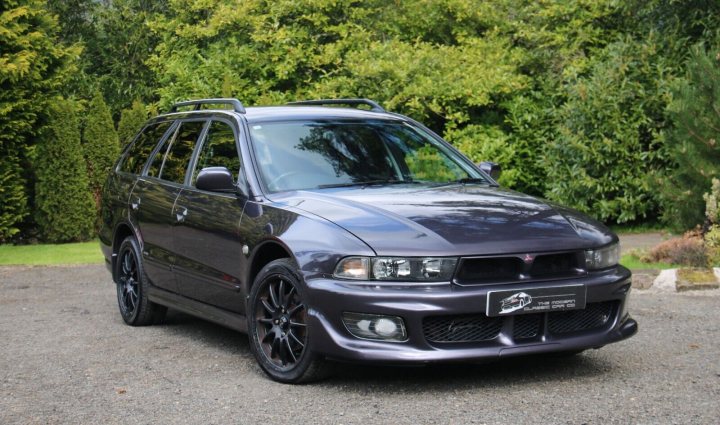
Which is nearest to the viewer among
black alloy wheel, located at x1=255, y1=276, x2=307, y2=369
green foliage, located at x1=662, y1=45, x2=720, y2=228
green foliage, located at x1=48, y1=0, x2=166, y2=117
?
black alloy wheel, located at x1=255, y1=276, x2=307, y2=369

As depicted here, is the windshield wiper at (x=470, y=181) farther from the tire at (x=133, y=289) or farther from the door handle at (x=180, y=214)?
the tire at (x=133, y=289)

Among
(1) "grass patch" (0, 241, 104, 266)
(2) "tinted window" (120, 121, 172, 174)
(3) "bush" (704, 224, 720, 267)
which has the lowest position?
(1) "grass patch" (0, 241, 104, 266)

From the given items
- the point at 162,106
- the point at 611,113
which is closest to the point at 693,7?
the point at 611,113

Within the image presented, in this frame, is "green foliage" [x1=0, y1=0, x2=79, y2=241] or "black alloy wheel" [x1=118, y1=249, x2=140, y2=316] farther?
"green foliage" [x1=0, y1=0, x2=79, y2=241]

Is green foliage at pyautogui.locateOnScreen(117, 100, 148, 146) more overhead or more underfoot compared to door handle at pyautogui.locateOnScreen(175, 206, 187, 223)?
more underfoot

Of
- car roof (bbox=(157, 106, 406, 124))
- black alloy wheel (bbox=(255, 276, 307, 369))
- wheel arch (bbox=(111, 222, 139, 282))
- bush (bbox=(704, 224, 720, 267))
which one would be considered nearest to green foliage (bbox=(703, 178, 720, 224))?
bush (bbox=(704, 224, 720, 267))

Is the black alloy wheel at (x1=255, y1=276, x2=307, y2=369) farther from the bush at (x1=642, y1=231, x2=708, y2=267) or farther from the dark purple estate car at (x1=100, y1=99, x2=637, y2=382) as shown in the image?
the bush at (x1=642, y1=231, x2=708, y2=267)

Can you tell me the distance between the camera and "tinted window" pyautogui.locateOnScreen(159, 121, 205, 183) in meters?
8.23

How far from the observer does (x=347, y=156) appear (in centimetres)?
745

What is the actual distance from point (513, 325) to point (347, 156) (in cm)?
193

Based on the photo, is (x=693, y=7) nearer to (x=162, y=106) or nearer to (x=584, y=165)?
(x=584, y=165)

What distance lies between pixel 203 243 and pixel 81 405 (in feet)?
5.60

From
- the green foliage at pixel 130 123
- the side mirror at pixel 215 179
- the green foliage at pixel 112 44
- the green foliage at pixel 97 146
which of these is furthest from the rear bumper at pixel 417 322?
the green foliage at pixel 112 44

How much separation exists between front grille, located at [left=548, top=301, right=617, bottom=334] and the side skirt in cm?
194
